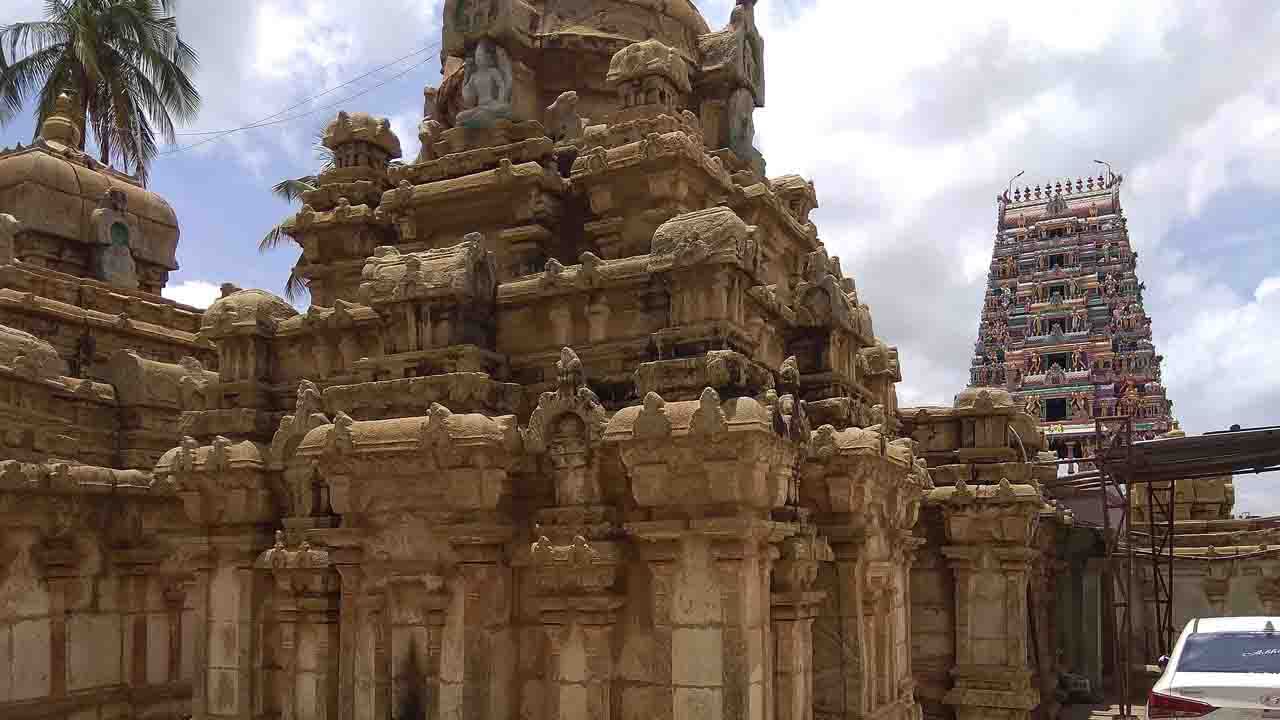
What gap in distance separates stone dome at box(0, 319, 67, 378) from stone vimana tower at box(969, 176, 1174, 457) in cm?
4266

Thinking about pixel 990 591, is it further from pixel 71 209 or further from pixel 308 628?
pixel 71 209

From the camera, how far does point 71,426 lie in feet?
44.8

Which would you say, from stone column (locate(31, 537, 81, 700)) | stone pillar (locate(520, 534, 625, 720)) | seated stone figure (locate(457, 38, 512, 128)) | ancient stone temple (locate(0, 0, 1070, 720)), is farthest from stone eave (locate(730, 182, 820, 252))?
stone column (locate(31, 537, 81, 700))

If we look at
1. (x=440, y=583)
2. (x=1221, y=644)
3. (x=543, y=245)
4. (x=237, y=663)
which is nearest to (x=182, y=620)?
(x=237, y=663)

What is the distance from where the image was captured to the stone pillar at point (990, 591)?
1444cm

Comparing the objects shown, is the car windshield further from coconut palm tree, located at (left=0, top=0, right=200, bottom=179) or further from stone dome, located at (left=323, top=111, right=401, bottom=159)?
coconut palm tree, located at (left=0, top=0, right=200, bottom=179)

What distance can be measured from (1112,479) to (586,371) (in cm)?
1203

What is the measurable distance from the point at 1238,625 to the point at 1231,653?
1.80 ft

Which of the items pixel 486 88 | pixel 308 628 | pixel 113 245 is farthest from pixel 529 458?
pixel 113 245

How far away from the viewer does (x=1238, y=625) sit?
841 centimetres

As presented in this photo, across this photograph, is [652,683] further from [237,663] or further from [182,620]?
[182,620]

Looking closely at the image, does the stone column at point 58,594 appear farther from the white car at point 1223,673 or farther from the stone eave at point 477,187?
the white car at point 1223,673

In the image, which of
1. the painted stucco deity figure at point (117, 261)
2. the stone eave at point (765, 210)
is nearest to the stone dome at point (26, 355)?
the painted stucco deity figure at point (117, 261)

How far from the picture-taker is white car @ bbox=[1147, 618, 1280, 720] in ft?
22.6
